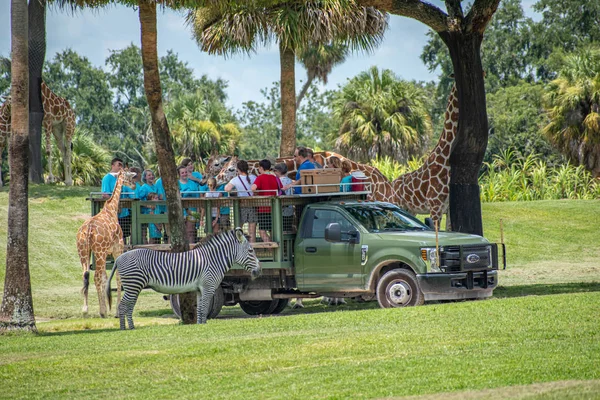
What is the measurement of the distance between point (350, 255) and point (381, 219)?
872mm

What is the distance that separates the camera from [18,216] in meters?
14.4

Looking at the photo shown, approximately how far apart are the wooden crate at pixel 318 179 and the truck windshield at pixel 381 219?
0.64 metres

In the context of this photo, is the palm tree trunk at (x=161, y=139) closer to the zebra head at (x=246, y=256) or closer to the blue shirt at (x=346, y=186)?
the zebra head at (x=246, y=256)

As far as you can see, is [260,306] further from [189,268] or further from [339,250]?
[189,268]

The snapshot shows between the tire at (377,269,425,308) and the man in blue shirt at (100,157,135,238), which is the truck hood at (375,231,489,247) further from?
the man in blue shirt at (100,157,135,238)

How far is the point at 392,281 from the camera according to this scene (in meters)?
15.2

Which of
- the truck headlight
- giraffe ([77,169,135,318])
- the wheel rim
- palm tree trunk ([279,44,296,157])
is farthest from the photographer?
palm tree trunk ([279,44,296,157])

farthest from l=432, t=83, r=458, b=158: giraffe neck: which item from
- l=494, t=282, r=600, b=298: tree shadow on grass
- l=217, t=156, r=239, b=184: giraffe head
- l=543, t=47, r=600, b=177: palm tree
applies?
l=543, t=47, r=600, b=177: palm tree

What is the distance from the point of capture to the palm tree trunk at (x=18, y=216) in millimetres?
14438

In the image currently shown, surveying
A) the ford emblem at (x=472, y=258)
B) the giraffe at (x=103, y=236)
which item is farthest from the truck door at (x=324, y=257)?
the giraffe at (x=103, y=236)

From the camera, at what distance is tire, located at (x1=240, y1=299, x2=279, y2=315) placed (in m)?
17.5

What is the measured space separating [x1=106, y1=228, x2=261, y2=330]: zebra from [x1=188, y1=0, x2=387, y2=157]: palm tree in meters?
8.57

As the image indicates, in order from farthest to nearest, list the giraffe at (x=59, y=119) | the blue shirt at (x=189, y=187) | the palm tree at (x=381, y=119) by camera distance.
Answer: the palm tree at (x=381, y=119)
the giraffe at (x=59, y=119)
the blue shirt at (x=189, y=187)

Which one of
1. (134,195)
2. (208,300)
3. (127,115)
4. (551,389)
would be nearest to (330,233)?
(208,300)
